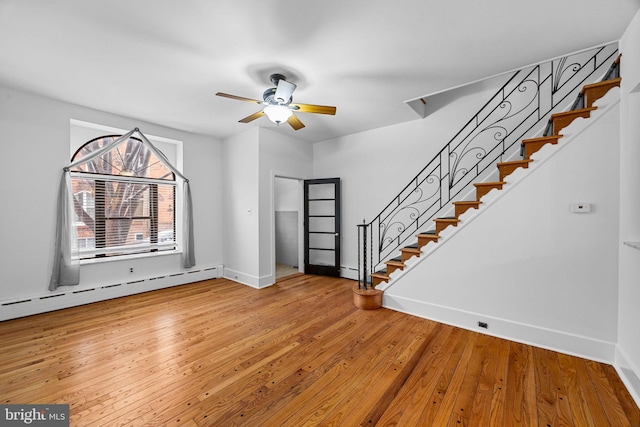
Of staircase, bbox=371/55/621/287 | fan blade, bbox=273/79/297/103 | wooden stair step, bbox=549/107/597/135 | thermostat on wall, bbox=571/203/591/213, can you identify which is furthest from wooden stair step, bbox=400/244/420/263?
fan blade, bbox=273/79/297/103

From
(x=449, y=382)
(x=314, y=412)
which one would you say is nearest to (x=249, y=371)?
(x=314, y=412)

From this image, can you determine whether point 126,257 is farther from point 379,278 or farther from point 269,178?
point 379,278

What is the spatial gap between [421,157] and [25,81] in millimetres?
5532

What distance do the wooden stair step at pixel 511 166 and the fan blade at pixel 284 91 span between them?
8.29ft

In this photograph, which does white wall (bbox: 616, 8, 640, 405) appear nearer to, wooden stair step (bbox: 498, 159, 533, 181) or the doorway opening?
wooden stair step (bbox: 498, 159, 533, 181)

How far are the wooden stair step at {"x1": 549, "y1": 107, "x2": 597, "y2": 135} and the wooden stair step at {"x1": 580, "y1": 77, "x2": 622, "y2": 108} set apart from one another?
9 centimetres

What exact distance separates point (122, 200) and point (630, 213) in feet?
21.2

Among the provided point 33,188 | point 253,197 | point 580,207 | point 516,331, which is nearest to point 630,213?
point 580,207

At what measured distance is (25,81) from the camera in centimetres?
301

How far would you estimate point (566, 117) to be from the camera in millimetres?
2525

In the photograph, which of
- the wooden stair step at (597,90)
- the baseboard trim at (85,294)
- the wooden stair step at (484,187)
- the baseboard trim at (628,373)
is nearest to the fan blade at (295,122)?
the wooden stair step at (484,187)

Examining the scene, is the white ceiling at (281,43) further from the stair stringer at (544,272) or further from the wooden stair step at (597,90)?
the stair stringer at (544,272)

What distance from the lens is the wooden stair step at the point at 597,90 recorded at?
2.30 meters

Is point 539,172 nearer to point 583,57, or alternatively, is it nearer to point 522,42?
point 522,42
